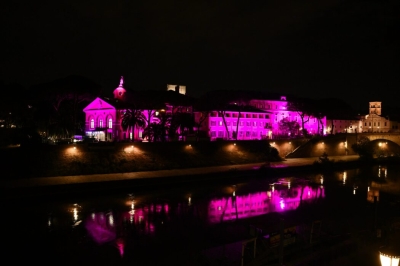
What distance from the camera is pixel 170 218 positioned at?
18125 mm

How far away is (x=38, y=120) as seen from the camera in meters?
41.4

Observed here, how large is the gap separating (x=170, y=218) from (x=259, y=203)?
6618 millimetres

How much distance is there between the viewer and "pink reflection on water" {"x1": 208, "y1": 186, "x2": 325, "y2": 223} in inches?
750

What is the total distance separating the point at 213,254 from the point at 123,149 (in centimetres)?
2169

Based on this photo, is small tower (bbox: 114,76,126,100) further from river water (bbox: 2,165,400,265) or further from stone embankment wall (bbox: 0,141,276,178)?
river water (bbox: 2,165,400,265)

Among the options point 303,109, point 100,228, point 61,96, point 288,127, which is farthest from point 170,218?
point 303,109

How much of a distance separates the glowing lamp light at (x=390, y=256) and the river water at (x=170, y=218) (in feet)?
9.87

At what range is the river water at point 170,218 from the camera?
12.8 meters

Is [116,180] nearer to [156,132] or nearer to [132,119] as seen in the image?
[156,132]

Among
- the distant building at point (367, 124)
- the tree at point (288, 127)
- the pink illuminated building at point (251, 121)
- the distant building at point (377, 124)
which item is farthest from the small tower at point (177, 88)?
the distant building at point (377, 124)

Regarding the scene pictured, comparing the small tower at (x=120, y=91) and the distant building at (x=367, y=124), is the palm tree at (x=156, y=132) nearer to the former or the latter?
the small tower at (x=120, y=91)

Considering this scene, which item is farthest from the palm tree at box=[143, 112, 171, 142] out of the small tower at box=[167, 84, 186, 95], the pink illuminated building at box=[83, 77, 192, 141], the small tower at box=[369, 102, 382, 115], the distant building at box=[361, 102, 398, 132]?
the small tower at box=[369, 102, 382, 115]

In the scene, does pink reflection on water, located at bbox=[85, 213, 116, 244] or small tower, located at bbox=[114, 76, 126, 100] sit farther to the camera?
small tower, located at bbox=[114, 76, 126, 100]

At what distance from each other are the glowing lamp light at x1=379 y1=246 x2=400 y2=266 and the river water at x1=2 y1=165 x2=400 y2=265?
3.01 metres
